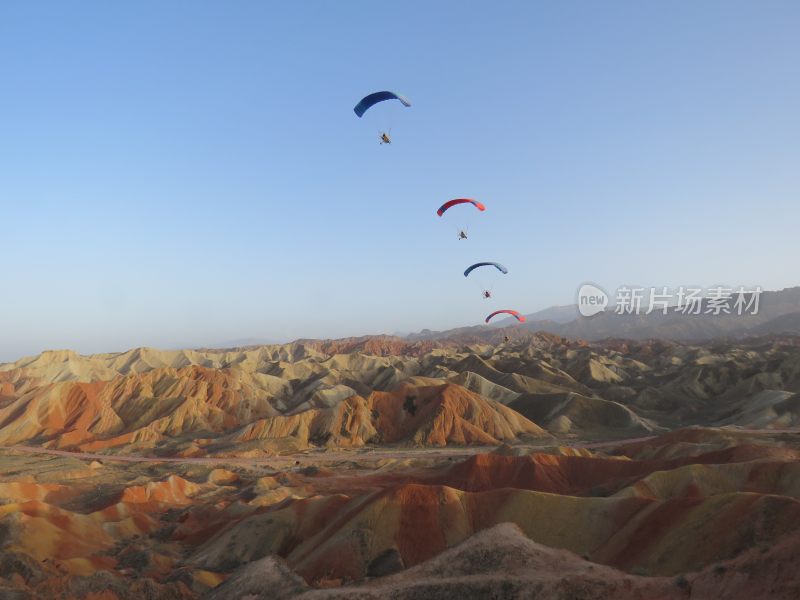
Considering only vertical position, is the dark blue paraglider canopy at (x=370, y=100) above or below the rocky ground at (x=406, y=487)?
above

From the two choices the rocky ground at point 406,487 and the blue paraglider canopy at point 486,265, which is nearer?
the rocky ground at point 406,487

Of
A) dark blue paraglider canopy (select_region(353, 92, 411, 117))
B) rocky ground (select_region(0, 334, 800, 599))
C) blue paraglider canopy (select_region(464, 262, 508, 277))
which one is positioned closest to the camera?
rocky ground (select_region(0, 334, 800, 599))

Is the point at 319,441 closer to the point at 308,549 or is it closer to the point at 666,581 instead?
the point at 308,549

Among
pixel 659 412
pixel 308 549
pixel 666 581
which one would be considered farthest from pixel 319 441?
pixel 666 581

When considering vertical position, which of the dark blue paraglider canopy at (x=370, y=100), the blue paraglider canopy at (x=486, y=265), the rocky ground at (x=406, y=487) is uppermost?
the dark blue paraglider canopy at (x=370, y=100)

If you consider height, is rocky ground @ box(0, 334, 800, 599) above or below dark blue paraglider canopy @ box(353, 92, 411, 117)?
below

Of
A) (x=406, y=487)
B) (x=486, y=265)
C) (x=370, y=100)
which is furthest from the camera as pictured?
(x=486, y=265)

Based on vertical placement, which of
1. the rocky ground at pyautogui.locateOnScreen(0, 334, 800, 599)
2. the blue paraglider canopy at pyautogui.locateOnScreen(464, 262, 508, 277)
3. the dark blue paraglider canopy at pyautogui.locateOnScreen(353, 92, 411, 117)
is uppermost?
the dark blue paraglider canopy at pyautogui.locateOnScreen(353, 92, 411, 117)

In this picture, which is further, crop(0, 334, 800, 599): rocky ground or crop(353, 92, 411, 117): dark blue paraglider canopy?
crop(353, 92, 411, 117): dark blue paraglider canopy

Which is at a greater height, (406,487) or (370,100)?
(370,100)

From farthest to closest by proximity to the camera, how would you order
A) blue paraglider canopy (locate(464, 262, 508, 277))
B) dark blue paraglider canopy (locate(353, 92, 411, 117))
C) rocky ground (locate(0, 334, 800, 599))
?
blue paraglider canopy (locate(464, 262, 508, 277)), dark blue paraglider canopy (locate(353, 92, 411, 117)), rocky ground (locate(0, 334, 800, 599))

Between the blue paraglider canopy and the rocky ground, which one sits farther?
the blue paraglider canopy
